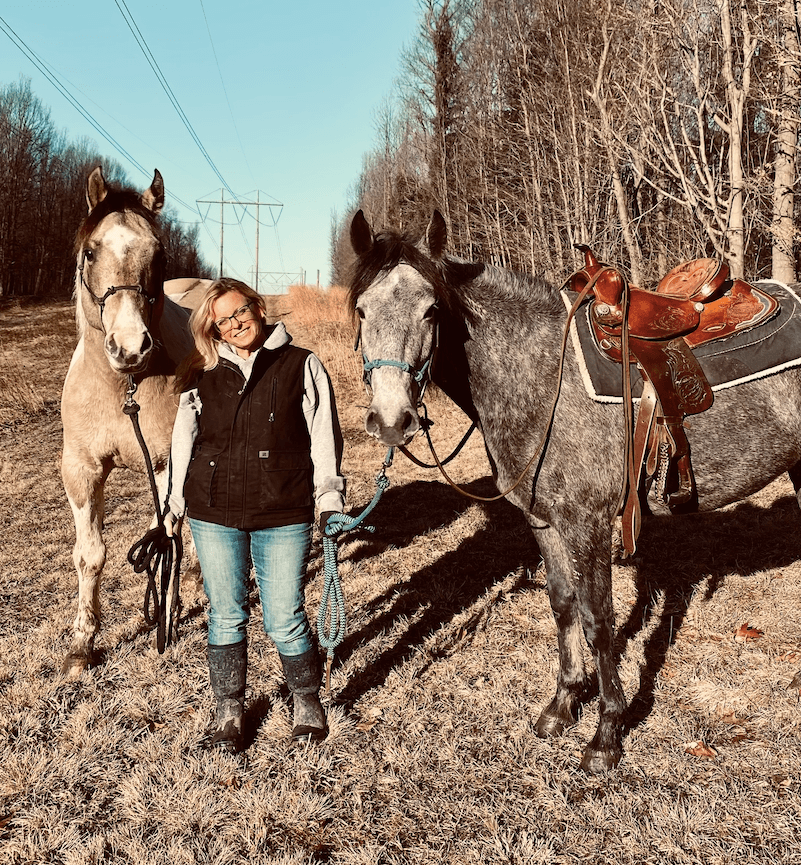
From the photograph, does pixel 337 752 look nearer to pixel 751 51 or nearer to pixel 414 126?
pixel 751 51

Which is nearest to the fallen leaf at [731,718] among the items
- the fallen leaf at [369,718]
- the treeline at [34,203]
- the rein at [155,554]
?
the fallen leaf at [369,718]

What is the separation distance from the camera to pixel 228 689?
2756mm

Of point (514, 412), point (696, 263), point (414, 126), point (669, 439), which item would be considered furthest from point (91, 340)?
point (414, 126)

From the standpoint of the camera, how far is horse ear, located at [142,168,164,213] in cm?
324

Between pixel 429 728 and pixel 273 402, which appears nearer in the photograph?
pixel 273 402

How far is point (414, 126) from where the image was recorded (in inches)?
883

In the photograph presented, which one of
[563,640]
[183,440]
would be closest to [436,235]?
[183,440]

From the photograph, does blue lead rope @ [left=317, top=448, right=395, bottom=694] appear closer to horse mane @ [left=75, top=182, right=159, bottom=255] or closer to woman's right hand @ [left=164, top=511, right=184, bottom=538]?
woman's right hand @ [left=164, top=511, right=184, bottom=538]

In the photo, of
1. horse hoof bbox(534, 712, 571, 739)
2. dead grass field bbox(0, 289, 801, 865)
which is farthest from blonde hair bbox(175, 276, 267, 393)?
horse hoof bbox(534, 712, 571, 739)

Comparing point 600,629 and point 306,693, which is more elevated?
point 600,629

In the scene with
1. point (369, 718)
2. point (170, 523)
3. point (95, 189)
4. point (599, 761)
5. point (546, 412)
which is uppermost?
point (95, 189)

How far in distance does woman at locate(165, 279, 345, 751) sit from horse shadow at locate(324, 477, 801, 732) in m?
0.88

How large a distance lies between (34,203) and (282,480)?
152 ft

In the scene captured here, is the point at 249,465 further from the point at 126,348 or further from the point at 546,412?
the point at 546,412
